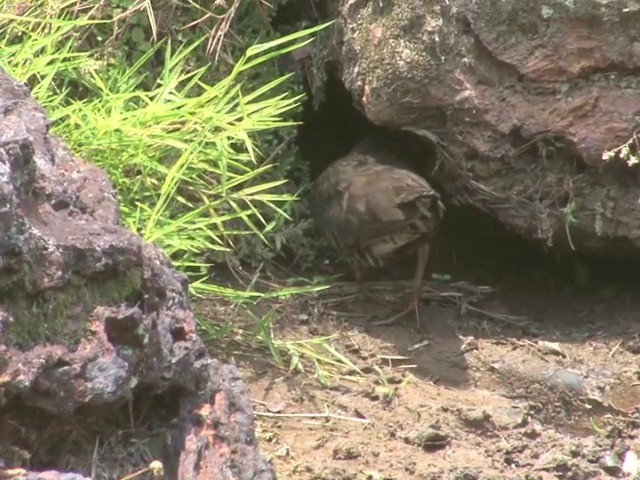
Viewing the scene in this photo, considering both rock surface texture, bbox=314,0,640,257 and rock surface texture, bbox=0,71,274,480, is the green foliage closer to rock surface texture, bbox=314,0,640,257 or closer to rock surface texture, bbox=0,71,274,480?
rock surface texture, bbox=314,0,640,257

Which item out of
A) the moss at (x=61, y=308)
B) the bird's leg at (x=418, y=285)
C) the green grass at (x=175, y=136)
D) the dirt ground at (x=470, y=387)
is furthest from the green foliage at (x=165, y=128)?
the moss at (x=61, y=308)

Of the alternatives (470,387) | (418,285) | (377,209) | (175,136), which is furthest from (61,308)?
(418,285)

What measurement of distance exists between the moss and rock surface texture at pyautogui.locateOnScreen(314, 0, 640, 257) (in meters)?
1.84

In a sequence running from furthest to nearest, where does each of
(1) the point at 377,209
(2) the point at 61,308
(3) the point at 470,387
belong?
1. (1) the point at 377,209
2. (3) the point at 470,387
3. (2) the point at 61,308

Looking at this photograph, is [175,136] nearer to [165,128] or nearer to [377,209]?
[165,128]

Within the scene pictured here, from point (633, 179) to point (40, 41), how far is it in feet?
5.97

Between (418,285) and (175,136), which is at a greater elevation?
(175,136)

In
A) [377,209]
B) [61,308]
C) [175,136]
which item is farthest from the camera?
[377,209]

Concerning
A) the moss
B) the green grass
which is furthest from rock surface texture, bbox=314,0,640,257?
the moss

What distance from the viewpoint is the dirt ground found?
2941mm

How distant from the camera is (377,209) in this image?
12.1ft

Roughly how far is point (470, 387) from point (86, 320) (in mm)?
1694

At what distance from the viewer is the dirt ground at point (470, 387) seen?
294 centimetres

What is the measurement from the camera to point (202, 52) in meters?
3.80
